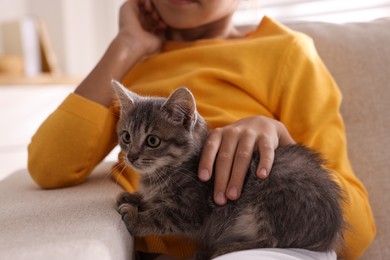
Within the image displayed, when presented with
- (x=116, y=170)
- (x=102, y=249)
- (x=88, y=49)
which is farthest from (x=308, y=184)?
(x=88, y=49)

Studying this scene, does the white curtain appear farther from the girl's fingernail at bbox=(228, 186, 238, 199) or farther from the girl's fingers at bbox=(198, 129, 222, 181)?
the girl's fingernail at bbox=(228, 186, 238, 199)

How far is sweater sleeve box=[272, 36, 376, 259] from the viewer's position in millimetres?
1286

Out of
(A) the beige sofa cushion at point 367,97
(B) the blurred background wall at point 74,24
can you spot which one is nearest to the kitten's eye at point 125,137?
(A) the beige sofa cushion at point 367,97

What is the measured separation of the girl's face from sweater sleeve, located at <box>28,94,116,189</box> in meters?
0.37

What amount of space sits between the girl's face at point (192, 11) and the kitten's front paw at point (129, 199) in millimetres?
613

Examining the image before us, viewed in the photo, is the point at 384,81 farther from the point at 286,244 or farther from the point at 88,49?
the point at 88,49

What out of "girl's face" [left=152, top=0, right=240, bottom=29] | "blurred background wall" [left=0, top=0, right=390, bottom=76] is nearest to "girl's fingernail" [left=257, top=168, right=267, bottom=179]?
"girl's face" [left=152, top=0, right=240, bottom=29]

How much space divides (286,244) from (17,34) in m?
2.77

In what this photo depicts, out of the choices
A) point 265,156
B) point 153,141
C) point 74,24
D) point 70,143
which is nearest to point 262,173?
point 265,156

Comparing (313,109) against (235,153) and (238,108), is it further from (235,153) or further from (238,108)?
(235,153)

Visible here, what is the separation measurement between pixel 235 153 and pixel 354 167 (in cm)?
59

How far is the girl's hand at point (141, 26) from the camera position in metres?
1.50

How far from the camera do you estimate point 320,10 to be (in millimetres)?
2688

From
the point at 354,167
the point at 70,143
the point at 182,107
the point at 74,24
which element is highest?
the point at 182,107
